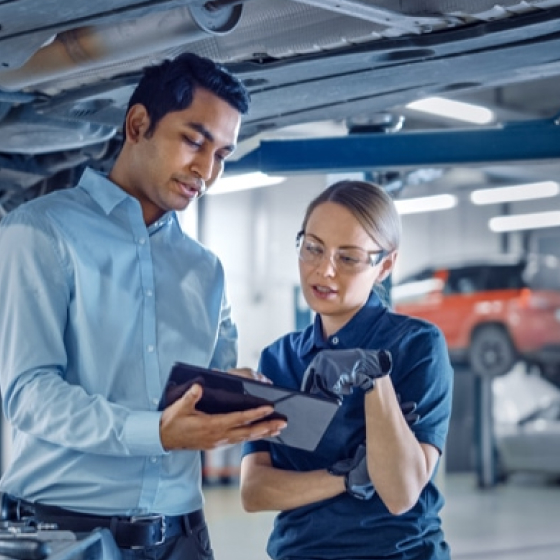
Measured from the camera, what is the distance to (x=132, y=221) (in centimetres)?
210

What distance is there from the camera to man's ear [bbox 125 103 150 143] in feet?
6.89

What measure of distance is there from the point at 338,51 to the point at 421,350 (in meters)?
0.72

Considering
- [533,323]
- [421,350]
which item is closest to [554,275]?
[533,323]

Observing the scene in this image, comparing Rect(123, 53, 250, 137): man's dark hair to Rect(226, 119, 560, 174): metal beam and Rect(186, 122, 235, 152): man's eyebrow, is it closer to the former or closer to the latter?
Rect(186, 122, 235, 152): man's eyebrow

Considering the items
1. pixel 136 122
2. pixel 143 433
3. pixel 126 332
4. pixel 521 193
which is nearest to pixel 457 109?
pixel 521 193

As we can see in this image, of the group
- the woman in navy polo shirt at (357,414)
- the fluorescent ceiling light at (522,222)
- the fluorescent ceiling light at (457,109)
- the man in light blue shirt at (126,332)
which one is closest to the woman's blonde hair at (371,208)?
the woman in navy polo shirt at (357,414)

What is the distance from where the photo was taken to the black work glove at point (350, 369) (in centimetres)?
202

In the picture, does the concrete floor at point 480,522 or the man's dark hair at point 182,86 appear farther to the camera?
the concrete floor at point 480,522

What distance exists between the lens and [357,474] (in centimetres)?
208

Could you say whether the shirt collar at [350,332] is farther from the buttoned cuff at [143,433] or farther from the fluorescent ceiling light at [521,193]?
the fluorescent ceiling light at [521,193]

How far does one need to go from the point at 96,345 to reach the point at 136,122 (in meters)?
0.46

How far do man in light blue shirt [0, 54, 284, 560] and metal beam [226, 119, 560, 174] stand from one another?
886mm

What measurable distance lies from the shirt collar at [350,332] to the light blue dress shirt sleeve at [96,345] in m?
0.21

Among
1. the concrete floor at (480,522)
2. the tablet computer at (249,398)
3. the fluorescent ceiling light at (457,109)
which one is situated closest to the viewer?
the tablet computer at (249,398)
